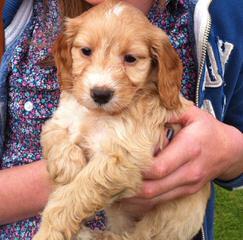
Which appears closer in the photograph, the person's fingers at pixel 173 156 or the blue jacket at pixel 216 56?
the person's fingers at pixel 173 156

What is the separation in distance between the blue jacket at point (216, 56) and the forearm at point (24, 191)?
30cm

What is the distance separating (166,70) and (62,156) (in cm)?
56

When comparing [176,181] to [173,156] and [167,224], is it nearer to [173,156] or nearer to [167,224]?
[173,156]

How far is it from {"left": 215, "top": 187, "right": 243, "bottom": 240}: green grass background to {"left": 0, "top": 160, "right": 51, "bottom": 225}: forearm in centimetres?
229

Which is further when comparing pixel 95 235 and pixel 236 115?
pixel 236 115

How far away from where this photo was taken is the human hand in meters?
2.41

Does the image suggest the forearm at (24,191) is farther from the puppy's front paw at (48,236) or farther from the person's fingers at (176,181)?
the person's fingers at (176,181)

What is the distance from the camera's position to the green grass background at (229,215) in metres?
4.55

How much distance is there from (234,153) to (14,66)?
1.13 metres

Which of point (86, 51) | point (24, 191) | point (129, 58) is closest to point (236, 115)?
point (129, 58)

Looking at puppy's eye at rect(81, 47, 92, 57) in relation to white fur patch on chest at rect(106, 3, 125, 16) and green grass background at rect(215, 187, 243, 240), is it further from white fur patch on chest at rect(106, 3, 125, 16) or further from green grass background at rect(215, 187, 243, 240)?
green grass background at rect(215, 187, 243, 240)

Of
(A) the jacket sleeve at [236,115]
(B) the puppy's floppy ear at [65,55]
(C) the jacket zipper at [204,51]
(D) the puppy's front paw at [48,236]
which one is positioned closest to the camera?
(D) the puppy's front paw at [48,236]

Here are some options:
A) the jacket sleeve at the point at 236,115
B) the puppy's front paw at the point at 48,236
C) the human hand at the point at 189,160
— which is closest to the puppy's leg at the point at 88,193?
the puppy's front paw at the point at 48,236

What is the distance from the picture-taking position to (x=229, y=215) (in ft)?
15.6
